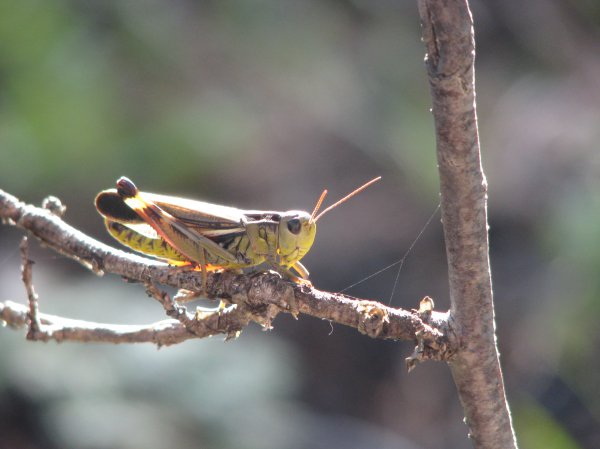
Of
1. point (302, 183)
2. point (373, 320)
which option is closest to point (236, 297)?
point (373, 320)

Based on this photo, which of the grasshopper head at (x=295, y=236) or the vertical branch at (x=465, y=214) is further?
the grasshopper head at (x=295, y=236)

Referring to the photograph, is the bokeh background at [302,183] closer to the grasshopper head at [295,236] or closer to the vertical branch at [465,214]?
the grasshopper head at [295,236]

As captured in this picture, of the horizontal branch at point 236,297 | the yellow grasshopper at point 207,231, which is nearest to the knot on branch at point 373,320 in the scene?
the horizontal branch at point 236,297

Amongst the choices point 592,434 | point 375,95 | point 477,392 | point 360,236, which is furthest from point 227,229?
point 375,95

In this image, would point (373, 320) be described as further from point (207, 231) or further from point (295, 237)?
point (207, 231)

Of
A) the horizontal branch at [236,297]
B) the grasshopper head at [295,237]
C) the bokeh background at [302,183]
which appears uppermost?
the bokeh background at [302,183]

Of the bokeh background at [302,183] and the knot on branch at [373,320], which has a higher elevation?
the bokeh background at [302,183]
